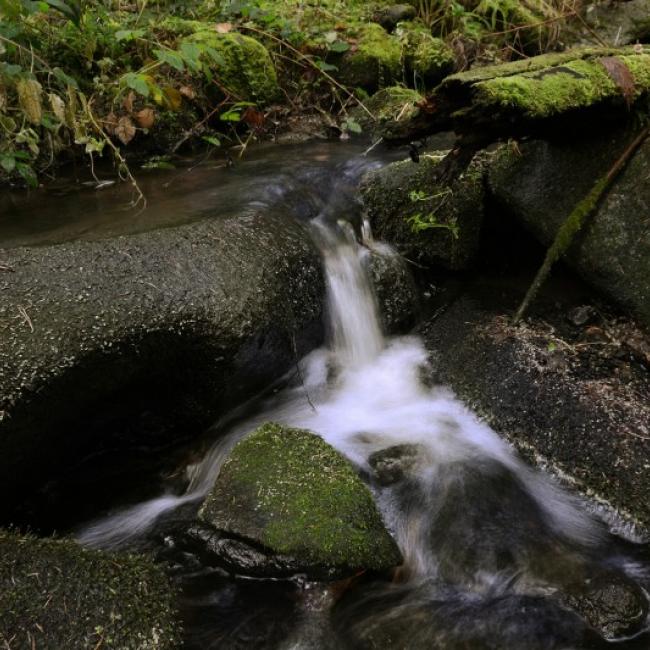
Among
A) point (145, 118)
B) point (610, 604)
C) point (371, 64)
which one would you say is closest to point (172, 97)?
point (145, 118)

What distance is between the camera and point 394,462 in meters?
3.57

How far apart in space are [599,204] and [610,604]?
222cm

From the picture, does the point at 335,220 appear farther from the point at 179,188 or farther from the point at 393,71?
the point at 393,71

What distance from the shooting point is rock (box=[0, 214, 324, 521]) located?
2.93 meters

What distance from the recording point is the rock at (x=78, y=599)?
7.43ft

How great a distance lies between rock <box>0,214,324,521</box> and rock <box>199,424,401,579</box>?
626 mm

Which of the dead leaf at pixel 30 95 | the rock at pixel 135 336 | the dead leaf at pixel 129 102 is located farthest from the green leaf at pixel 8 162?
the dead leaf at pixel 129 102

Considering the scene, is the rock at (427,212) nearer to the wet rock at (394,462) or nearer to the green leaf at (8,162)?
the wet rock at (394,462)

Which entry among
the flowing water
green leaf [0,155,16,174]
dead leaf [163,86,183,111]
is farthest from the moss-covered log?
dead leaf [163,86,183,111]

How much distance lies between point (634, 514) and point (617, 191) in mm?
1820

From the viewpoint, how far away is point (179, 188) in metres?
5.26

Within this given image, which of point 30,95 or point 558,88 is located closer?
point 558,88

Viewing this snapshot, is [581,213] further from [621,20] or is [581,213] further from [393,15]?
[621,20]

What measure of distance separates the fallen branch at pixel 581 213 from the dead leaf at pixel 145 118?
417 centimetres
